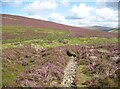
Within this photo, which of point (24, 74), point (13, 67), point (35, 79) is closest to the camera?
point (35, 79)

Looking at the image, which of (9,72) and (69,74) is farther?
(69,74)

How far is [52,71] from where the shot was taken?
1994 cm

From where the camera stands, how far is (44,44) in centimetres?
4047

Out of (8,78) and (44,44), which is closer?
(8,78)

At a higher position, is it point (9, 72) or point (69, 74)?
point (9, 72)

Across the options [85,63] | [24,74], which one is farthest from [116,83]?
[85,63]

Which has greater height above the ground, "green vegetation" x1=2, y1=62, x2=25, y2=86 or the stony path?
"green vegetation" x1=2, y1=62, x2=25, y2=86

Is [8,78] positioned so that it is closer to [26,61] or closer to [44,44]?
[26,61]

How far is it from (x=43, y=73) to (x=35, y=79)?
5.78 feet

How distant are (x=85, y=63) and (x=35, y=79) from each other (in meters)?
8.91

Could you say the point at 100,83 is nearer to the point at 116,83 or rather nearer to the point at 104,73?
the point at 116,83

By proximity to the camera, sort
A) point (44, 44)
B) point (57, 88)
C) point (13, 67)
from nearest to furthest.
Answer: point (57, 88), point (13, 67), point (44, 44)

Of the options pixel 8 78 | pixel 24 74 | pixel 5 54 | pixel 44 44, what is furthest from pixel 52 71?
pixel 44 44

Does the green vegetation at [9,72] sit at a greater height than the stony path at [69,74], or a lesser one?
greater
